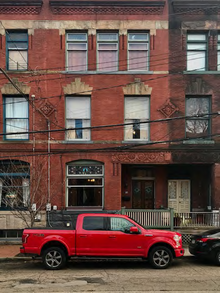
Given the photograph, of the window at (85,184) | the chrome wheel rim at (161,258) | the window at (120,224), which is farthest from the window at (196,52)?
the chrome wheel rim at (161,258)

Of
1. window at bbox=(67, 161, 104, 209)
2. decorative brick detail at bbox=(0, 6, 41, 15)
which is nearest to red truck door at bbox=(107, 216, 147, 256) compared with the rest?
window at bbox=(67, 161, 104, 209)

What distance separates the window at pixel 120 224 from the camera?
375 inches

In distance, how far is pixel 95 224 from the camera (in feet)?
31.6

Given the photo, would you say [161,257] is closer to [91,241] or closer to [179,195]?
[91,241]

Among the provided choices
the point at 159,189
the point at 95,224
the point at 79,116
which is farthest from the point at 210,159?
the point at 95,224

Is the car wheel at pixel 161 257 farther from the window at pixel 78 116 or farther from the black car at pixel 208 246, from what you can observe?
the window at pixel 78 116

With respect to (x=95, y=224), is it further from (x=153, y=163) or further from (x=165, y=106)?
(x=165, y=106)

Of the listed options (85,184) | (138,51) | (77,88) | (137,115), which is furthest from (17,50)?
(85,184)

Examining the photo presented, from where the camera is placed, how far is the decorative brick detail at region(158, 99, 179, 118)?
1552cm

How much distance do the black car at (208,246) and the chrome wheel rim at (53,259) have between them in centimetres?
479

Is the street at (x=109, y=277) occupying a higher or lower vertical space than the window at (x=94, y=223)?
lower

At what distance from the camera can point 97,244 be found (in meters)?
9.33

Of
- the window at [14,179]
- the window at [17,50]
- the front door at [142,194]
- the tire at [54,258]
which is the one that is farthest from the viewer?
the front door at [142,194]

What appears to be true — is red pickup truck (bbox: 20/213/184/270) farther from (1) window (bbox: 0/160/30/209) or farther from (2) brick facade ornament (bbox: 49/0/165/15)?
(2) brick facade ornament (bbox: 49/0/165/15)
